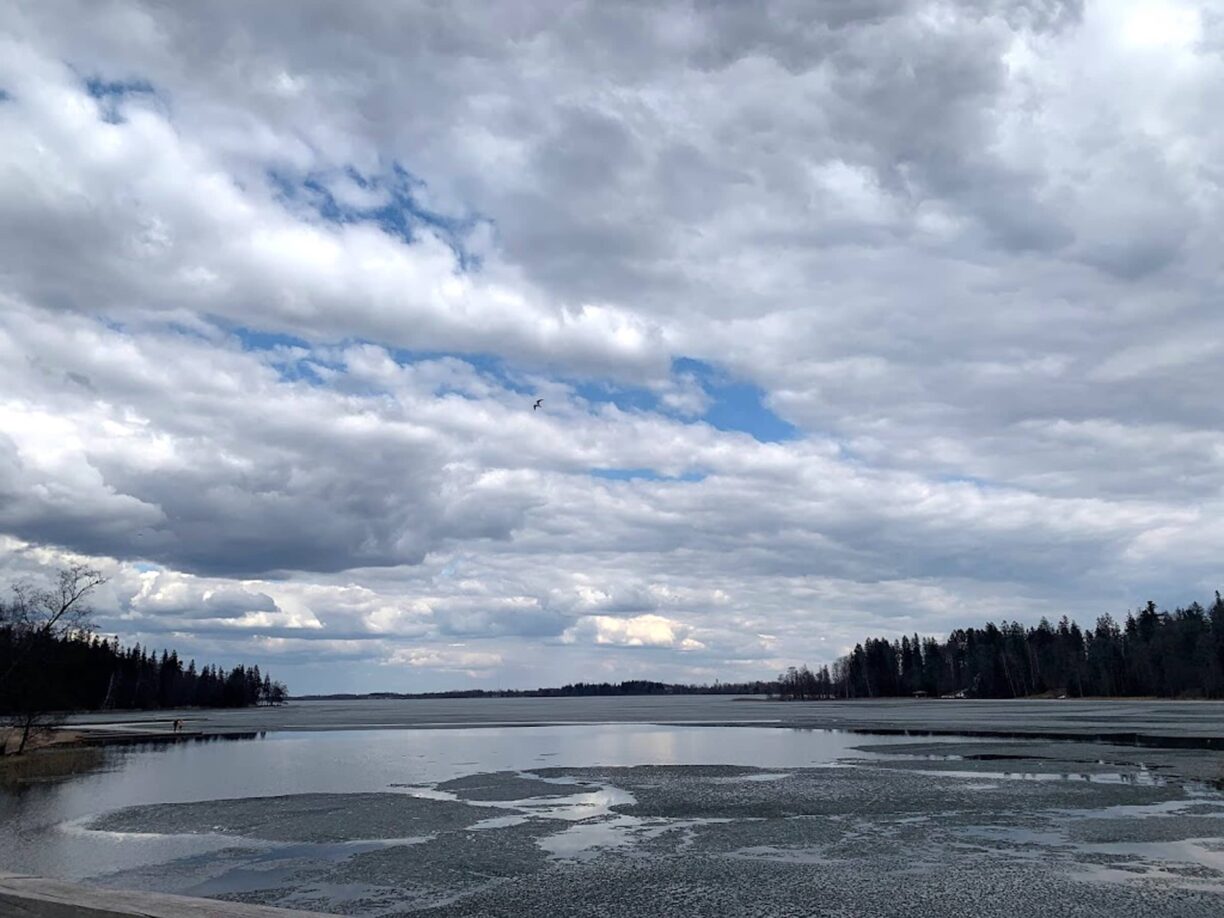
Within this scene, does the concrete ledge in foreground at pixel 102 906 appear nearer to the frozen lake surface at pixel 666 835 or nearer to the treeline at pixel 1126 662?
the frozen lake surface at pixel 666 835

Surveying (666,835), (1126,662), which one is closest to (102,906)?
(666,835)

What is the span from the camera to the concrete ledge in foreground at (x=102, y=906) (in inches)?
236

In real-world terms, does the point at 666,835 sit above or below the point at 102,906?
below

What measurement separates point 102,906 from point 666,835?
58.5 ft

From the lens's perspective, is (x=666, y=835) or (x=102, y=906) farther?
(x=666, y=835)

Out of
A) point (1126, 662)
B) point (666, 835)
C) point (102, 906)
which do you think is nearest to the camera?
point (102, 906)

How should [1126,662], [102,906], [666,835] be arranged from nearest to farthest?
1. [102,906]
2. [666,835]
3. [1126,662]

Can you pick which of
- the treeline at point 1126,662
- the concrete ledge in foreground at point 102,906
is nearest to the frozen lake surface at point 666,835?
the concrete ledge in foreground at point 102,906

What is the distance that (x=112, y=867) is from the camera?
19484 millimetres

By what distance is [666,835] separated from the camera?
22297mm

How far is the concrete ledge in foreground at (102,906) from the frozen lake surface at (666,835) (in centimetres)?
942

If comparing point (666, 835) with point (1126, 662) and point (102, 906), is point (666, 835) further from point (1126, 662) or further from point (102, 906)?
point (1126, 662)

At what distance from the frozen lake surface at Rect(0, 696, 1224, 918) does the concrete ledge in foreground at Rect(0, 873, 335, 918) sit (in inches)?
371

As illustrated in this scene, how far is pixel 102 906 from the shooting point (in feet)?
19.8
